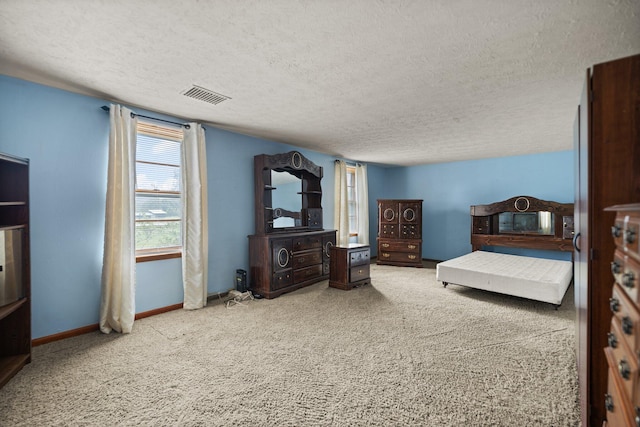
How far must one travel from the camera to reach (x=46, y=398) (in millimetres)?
1826

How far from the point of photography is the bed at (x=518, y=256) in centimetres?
340

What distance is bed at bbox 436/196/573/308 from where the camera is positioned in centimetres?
340

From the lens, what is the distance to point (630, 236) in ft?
2.92

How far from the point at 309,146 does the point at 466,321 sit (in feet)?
11.7

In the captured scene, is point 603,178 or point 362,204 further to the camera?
point 362,204

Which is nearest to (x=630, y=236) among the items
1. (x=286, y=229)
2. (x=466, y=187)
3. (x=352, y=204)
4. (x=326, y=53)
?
(x=326, y=53)

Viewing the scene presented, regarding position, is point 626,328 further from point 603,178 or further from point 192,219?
point 192,219

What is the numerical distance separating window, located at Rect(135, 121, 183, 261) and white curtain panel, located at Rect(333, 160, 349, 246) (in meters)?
3.19

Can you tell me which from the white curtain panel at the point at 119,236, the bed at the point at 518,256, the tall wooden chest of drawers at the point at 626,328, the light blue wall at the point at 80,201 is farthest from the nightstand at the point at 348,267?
the tall wooden chest of drawers at the point at 626,328

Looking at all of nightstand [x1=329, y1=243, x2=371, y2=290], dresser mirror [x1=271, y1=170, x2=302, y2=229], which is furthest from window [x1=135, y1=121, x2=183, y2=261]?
nightstand [x1=329, y1=243, x2=371, y2=290]

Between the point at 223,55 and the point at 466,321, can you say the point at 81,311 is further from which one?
the point at 466,321

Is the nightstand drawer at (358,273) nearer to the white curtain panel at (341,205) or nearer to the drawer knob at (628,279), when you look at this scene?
the white curtain panel at (341,205)

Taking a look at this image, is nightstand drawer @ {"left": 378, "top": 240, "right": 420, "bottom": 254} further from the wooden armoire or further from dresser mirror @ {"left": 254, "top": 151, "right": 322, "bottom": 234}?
the wooden armoire

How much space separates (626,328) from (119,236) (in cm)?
357
